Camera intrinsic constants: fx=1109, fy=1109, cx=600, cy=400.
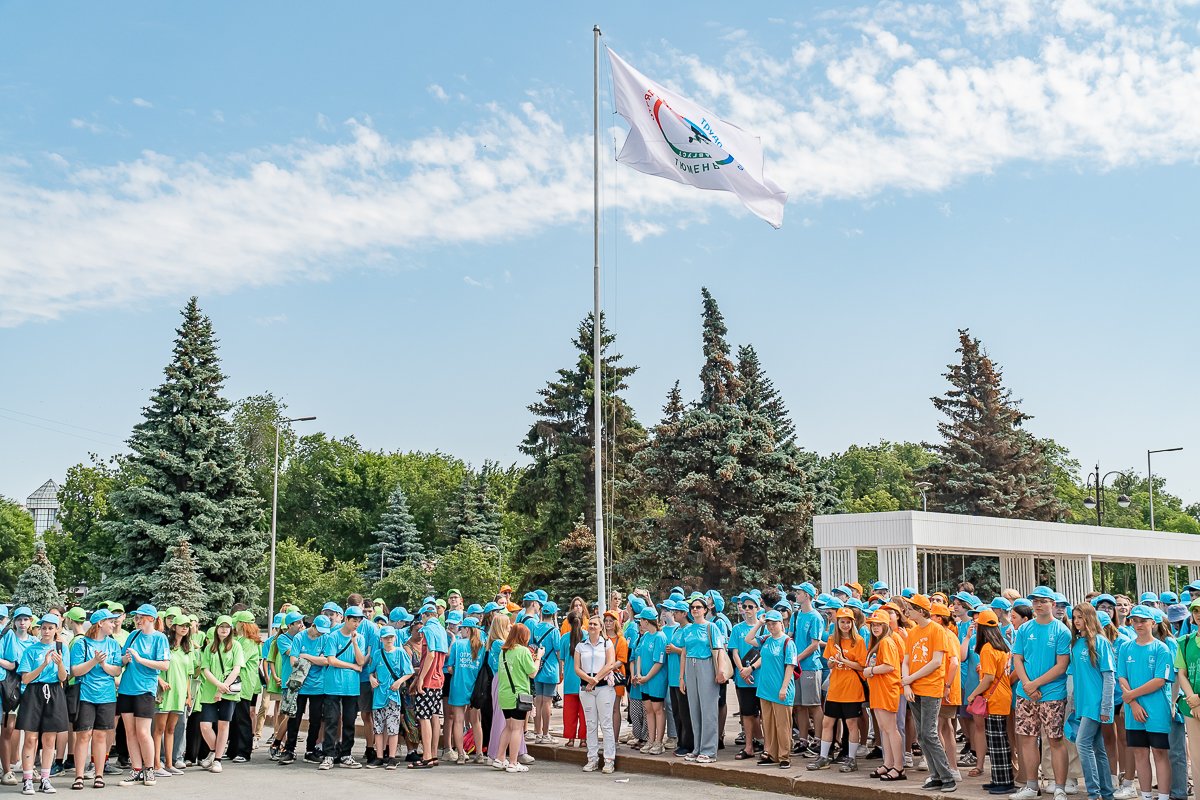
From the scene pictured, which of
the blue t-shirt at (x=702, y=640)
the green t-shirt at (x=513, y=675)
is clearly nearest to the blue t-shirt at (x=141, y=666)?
the green t-shirt at (x=513, y=675)

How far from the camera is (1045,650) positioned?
32.0 ft

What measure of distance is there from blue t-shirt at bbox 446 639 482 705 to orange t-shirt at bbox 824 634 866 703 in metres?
4.23

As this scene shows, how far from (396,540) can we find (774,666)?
55.0m

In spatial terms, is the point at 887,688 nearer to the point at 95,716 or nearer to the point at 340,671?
the point at 340,671

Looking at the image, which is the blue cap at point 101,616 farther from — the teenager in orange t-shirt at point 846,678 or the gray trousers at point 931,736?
the gray trousers at point 931,736

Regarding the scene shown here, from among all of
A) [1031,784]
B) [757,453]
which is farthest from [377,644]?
[757,453]

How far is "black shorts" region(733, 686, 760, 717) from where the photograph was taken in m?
12.9

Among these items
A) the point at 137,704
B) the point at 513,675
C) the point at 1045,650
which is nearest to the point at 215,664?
the point at 137,704

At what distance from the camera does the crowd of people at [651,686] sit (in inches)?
384

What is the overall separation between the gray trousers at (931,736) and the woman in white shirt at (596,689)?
3.64 m

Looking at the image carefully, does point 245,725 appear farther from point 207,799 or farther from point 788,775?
point 788,775

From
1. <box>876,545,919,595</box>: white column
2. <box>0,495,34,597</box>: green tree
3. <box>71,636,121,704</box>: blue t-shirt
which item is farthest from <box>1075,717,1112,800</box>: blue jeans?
<box>0,495,34,597</box>: green tree

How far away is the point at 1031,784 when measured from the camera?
9812mm

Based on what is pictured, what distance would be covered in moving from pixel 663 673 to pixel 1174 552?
2911 centimetres
